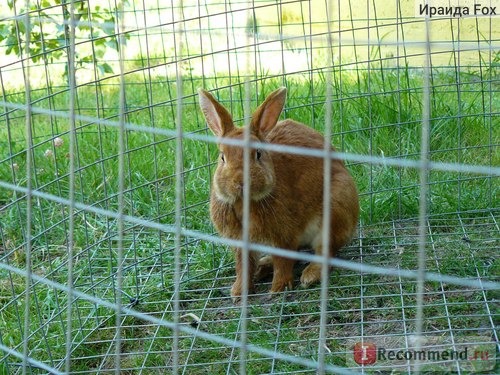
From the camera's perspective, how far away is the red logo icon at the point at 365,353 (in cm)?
275

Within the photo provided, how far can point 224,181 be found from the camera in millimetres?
3119

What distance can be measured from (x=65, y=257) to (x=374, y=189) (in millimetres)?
1561

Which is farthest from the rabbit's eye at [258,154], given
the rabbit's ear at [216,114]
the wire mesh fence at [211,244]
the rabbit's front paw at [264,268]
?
the rabbit's front paw at [264,268]

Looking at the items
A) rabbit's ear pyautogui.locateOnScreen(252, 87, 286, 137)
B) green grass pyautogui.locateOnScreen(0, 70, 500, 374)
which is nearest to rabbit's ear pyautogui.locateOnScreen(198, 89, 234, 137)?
rabbit's ear pyautogui.locateOnScreen(252, 87, 286, 137)

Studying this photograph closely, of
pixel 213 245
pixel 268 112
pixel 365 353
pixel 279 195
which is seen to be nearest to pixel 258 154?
pixel 268 112

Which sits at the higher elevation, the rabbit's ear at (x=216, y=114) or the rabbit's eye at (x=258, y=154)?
the rabbit's ear at (x=216, y=114)

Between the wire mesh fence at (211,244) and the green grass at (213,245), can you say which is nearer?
the wire mesh fence at (211,244)

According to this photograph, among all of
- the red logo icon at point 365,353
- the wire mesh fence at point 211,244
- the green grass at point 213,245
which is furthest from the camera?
the green grass at point 213,245

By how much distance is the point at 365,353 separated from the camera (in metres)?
2.79

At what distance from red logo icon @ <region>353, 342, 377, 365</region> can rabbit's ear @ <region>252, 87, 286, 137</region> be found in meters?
0.91

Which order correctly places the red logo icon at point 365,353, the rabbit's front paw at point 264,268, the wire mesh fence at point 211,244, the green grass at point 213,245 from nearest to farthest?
1. the wire mesh fence at point 211,244
2. the red logo icon at point 365,353
3. the green grass at point 213,245
4. the rabbit's front paw at point 264,268

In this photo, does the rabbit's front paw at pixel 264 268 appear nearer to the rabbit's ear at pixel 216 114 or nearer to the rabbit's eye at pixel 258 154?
the rabbit's eye at pixel 258 154

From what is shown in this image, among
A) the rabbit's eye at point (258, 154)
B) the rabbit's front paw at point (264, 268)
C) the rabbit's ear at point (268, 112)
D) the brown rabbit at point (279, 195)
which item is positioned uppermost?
the rabbit's ear at point (268, 112)

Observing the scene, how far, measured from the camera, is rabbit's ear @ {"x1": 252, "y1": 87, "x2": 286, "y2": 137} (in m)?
3.10
